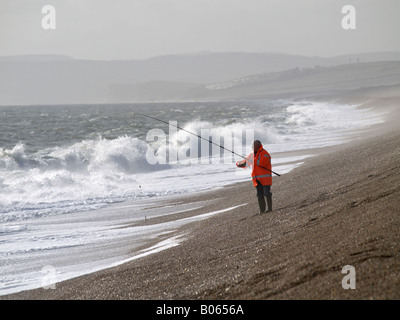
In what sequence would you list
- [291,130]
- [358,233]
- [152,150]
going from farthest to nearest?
[291,130] < [152,150] < [358,233]

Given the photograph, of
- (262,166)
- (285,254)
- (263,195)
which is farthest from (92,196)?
(285,254)

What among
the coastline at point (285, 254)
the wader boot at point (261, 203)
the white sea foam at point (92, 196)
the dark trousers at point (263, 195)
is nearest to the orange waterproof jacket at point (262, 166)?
the dark trousers at point (263, 195)

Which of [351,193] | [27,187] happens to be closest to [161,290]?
[351,193]

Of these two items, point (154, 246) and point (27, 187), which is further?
point (27, 187)

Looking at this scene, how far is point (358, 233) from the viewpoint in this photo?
6023 mm

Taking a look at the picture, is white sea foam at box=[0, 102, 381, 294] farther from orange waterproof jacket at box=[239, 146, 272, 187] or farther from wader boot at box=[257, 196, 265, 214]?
orange waterproof jacket at box=[239, 146, 272, 187]

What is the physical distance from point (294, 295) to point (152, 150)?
21.7 metres

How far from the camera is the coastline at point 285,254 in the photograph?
504 centimetres

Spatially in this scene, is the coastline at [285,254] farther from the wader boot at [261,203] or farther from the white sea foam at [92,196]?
the white sea foam at [92,196]

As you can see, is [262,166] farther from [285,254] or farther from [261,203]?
[285,254]

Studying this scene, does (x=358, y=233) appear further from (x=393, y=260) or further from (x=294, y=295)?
(x=294, y=295)

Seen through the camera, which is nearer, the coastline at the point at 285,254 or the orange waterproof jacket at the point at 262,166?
the coastline at the point at 285,254

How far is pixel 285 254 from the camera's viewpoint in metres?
6.17
